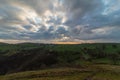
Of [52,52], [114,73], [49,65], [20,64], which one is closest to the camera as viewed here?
[114,73]

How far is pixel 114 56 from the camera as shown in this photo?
178 metres

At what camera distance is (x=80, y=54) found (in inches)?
7067

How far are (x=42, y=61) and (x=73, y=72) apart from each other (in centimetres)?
5598

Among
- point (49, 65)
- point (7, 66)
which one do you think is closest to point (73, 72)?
point (49, 65)

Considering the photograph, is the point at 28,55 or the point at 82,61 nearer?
the point at 82,61

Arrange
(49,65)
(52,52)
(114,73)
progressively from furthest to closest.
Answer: (52,52)
(49,65)
(114,73)

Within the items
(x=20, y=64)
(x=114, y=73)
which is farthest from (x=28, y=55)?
(x=114, y=73)

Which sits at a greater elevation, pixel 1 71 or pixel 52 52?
pixel 52 52

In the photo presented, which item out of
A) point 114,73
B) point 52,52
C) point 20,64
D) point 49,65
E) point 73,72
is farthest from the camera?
point 52,52

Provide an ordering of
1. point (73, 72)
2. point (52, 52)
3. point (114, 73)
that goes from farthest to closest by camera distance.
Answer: point (52, 52) < point (73, 72) < point (114, 73)

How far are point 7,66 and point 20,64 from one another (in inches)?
488

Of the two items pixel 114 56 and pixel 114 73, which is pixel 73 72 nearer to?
pixel 114 73

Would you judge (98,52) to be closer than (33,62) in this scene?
No

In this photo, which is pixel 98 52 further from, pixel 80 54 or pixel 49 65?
pixel 49 65
